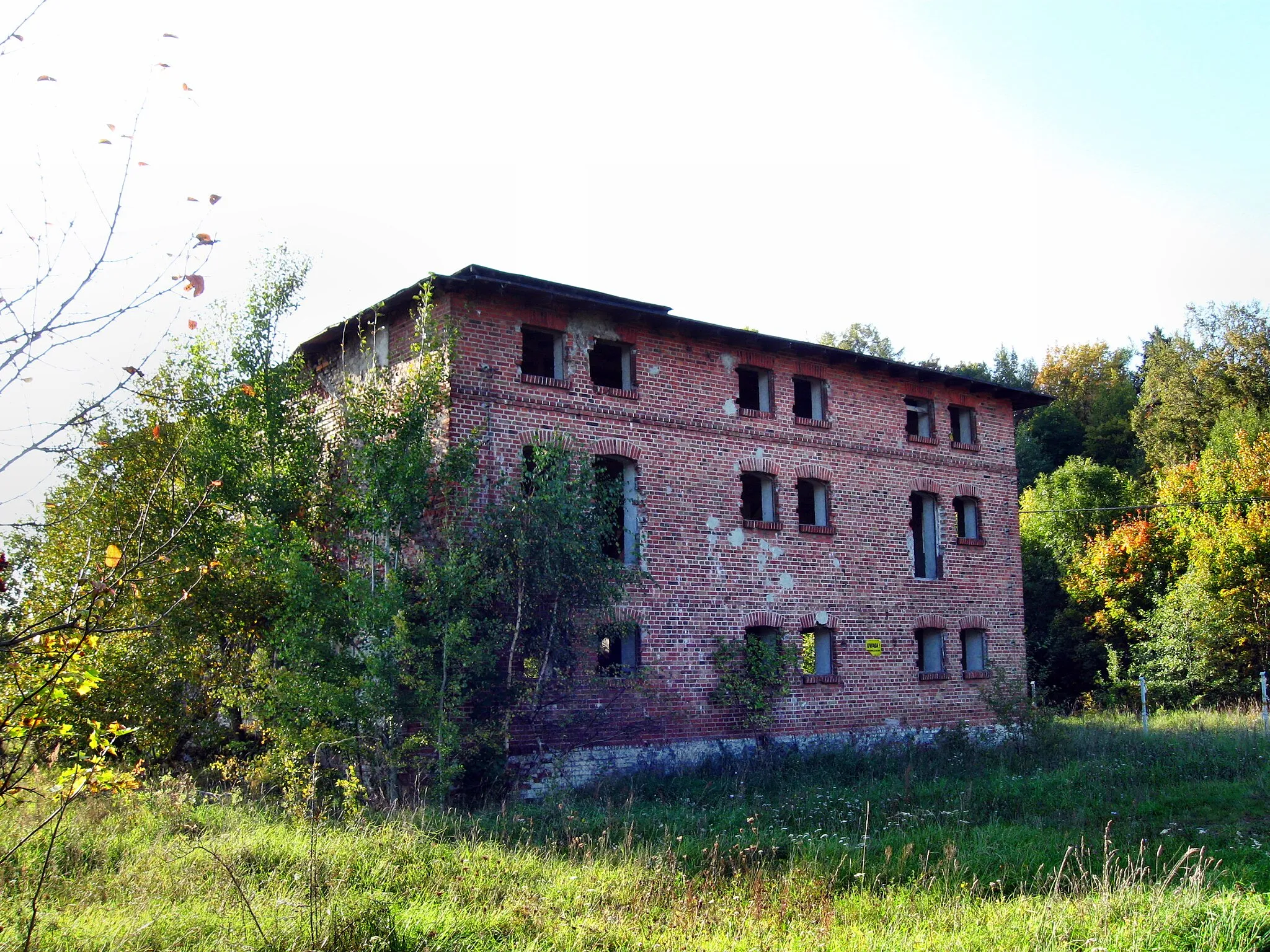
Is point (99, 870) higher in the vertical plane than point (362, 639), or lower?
lower

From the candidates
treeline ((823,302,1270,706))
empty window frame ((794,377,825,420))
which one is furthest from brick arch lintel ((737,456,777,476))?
treeline ((823,302,1270,706))

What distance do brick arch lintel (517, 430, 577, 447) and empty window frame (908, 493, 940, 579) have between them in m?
8.10

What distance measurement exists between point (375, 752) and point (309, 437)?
5.23 m

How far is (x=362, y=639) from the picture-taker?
42.9ft

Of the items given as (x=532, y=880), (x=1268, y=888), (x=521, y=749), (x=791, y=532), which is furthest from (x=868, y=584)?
(x=532, y=880)

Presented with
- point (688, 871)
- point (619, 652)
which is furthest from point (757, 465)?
point (688, 871)

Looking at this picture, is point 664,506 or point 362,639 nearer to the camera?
point 362,639

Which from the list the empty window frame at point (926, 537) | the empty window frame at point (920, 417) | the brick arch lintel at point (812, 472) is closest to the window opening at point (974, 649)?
the empty window frame at point (926, 537)

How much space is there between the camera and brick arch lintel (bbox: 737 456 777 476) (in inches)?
672

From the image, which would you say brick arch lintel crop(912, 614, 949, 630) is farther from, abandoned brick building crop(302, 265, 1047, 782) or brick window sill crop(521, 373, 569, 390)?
brick window sill crop(521, 373, 569, 390)

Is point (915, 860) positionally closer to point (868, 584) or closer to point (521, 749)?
point (521, 749)

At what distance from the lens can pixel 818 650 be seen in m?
17.8

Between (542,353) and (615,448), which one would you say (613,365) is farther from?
(615,448)

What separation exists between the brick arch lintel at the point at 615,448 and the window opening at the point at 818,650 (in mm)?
4678
